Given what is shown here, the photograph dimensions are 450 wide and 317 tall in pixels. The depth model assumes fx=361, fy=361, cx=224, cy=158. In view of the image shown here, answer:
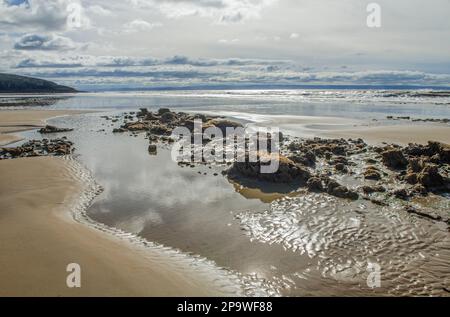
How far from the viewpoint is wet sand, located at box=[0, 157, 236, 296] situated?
26.7 ft

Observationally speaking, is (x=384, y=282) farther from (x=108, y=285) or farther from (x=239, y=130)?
(x=239, y=130)

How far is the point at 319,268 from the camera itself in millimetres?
9273

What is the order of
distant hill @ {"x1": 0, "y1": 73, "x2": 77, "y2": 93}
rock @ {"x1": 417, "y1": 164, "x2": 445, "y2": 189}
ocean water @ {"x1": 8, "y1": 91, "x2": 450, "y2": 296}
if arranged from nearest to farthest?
ocean water @ {"x1": 8, "y1": 91, "x2": 450, "y2": 296} → rock @ {"x1": 417, "y1": 164, "x2": 445, "y2": 189} → distant hill @ {"x1": 0, "y1": 73, "x2": 77, "y2": 93}

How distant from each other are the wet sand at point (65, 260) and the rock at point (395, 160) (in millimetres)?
13926

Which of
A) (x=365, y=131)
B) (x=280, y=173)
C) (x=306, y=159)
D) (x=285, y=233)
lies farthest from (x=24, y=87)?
(x=285, y=233)

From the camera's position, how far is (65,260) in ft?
30.5

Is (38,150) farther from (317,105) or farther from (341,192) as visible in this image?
(317,105)

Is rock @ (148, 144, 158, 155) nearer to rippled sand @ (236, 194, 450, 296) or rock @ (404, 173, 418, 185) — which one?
rippled sand @ (236, 194, 450, 296)

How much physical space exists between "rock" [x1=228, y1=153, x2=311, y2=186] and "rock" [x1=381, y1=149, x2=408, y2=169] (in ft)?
17.1

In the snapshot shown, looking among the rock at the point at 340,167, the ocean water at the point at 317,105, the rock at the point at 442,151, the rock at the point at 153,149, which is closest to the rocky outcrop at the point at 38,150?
the rock at the point at 153,149

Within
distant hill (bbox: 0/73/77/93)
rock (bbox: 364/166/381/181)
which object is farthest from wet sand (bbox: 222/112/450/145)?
distant hill (bbox: 0/73/77/93)

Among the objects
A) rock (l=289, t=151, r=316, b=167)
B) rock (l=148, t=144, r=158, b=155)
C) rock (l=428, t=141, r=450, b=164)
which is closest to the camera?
rock (l=428, t=141, r=450, b=164)
